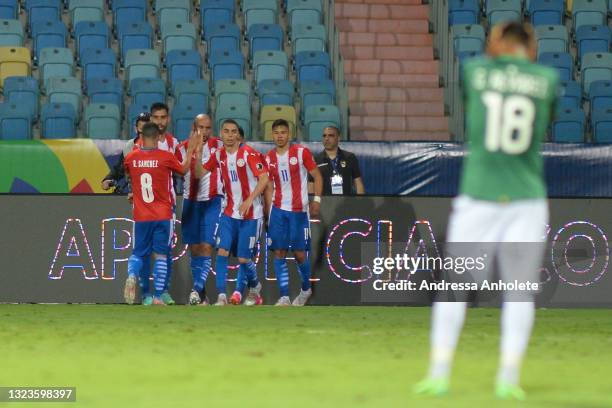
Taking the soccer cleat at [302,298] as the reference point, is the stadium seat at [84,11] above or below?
above

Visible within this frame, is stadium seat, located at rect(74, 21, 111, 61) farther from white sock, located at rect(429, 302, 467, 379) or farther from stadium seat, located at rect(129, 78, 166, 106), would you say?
white sock, located at rect(429, 302, 467, 379)

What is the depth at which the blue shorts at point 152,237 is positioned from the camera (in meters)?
14.5

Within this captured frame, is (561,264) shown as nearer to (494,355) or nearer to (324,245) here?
(324,245)

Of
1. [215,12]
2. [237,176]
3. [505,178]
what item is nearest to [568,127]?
[215,12]

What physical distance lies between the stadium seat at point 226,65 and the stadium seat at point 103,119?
2.47 m

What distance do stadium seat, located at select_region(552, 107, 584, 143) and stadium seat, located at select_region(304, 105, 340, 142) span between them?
10.4 feet

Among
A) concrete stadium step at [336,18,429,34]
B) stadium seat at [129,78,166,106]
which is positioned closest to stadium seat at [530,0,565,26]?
concrete stadium step at [336,18,429,34]

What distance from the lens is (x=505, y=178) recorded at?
22.4 feet

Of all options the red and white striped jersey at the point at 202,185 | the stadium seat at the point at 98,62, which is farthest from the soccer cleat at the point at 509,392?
the stadium seat at the point at 98,62

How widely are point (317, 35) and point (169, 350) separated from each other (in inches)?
542

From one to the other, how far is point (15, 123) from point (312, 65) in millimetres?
5027

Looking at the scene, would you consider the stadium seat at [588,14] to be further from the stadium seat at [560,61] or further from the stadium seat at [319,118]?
the stadium seat at [319,118]

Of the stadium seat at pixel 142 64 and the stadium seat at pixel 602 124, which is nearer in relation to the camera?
the stadium seat at pixel 602 124

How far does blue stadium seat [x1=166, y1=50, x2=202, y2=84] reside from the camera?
21.7 metres
